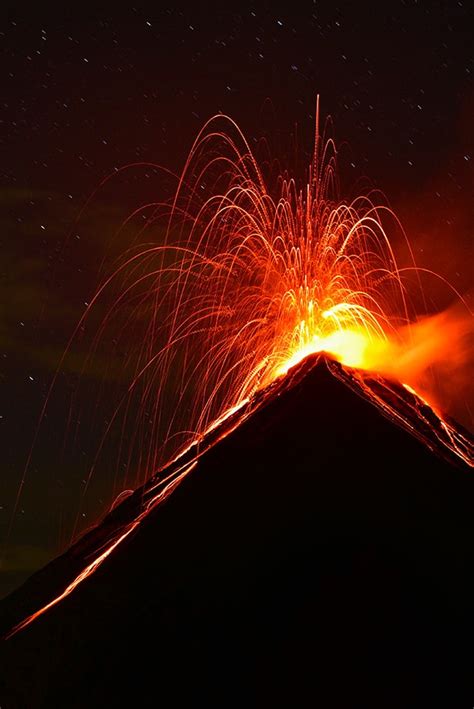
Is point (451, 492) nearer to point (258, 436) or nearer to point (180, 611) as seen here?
point (258, 436)

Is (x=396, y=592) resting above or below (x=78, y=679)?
below

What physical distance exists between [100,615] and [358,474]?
286 inches

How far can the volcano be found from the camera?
2370cm

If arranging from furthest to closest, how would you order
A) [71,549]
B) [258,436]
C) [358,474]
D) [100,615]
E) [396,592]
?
[71,549]
[258,436]
[358,474]
[100,615]
[396,592]

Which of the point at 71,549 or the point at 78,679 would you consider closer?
the point at 78,679

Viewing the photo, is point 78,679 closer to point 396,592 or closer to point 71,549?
point 396,592

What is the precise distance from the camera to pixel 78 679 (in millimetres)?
25484

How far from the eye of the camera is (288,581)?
26.3 metres

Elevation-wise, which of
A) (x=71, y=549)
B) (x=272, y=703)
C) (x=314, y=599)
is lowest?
(x=272, y=703)

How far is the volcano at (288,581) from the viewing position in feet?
77.8

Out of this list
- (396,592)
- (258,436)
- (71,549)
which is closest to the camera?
(396,592)

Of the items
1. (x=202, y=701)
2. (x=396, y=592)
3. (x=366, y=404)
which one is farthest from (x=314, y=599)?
(x=366, y=404)

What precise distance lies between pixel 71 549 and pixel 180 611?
13.7 metres

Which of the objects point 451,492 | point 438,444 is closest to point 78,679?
point 451,492
